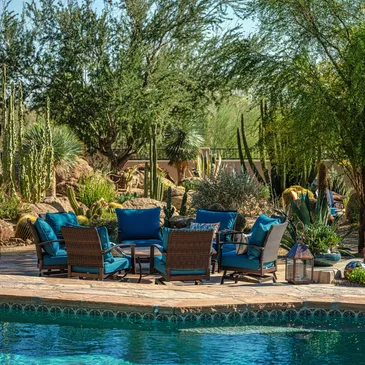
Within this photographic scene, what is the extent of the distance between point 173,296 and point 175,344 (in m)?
1.29

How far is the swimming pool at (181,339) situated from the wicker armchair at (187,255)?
1.29m

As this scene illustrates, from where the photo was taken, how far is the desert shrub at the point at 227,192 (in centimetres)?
1711

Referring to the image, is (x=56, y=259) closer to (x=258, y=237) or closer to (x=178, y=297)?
(x=178, y=297)

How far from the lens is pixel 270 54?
1425 centimetres

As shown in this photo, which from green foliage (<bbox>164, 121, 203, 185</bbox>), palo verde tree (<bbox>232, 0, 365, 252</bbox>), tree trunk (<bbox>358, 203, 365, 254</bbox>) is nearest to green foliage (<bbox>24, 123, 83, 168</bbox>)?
green foliage (<bbox>164, 121, 203, 185</bbox>)

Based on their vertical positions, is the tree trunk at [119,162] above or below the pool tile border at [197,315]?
above

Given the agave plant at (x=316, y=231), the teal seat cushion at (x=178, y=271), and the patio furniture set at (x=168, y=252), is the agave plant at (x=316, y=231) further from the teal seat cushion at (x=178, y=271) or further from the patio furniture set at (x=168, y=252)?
the teal seat cushion at (x=178, y=271)

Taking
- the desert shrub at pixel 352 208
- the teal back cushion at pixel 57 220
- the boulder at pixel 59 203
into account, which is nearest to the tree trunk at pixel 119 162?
the boulder at pixel 59 203

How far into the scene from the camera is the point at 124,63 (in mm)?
24438

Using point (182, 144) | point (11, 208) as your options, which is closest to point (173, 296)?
point (11, 208)

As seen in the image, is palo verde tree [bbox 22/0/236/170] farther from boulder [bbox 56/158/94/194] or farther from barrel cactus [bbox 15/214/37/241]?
barrel cactus [bbox 15/214/37/241]

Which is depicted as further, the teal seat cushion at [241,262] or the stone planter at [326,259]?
the stone planter at [326,259]

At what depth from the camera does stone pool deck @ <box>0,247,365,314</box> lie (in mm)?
8383

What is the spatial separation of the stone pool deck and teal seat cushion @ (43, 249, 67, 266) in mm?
273
